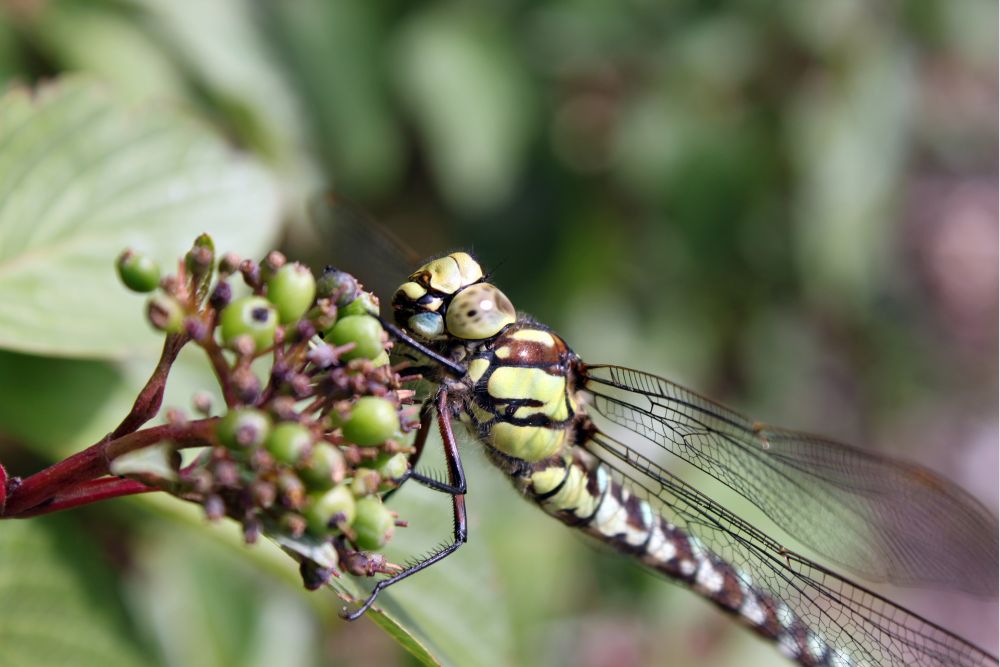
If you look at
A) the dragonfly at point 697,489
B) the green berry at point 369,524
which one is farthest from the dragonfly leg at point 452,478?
the green berry at point 369,524

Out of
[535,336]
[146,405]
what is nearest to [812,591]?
[535,336]

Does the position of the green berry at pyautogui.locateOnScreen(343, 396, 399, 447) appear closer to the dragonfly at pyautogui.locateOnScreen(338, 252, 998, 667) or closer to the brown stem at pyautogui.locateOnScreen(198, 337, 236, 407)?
the brown stem at pyautogui.locateOnScreen(198, 337, 236, 407)

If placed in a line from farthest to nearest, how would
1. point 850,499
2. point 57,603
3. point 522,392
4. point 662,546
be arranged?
point 850,499 < point 662,546 < point 522,392 < point 57,603

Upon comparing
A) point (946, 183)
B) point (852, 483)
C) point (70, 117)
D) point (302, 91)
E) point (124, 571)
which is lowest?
point (124, 571)

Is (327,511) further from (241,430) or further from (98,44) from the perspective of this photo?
(98,44)

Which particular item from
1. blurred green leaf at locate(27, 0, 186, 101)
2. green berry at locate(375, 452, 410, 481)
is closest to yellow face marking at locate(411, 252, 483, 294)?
green berry at locate(375, 452, 410, 481)

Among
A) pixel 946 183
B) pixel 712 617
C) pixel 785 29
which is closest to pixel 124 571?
pixel 712 617

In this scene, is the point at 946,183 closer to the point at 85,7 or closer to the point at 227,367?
the point at 85,7
